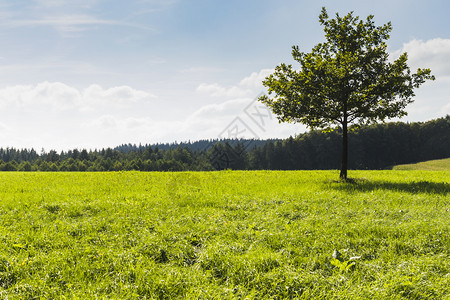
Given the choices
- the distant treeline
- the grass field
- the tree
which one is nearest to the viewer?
the grass field

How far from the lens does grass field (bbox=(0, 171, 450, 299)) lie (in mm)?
5008

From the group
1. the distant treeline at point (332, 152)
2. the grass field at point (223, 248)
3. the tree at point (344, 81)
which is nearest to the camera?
the grass field at point (223, 248)

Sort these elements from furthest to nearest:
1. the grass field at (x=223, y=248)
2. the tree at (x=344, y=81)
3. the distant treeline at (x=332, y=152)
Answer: the distant treeline at (x=332, y=152) → the tree at (x=344, y=81) → the grass field at (x=223, y=248)

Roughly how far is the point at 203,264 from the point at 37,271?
11.8 ft

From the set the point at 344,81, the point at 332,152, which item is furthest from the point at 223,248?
the point at 332,152

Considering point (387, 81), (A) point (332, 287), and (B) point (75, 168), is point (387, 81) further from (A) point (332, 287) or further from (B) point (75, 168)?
(B) point (75, 168)

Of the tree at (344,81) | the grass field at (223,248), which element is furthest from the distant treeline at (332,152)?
the grass field at (223,248)

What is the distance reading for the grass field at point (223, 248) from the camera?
5.01 m

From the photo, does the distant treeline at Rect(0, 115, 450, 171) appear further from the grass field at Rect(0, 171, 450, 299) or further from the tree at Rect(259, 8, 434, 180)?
the grass field at Rect(0, 171, 450, 299)

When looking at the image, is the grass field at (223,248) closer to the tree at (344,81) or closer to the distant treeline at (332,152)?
the tree at (344,81)

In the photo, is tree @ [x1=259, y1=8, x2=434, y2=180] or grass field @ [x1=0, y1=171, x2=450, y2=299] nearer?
grass field @ [x1=0, y1=171, x2=450, y2=299]

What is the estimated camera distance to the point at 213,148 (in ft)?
344

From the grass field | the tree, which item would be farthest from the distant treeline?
the grass field

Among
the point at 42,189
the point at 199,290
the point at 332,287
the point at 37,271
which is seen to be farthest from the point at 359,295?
the point at 42,189
